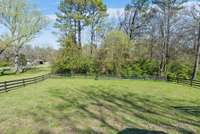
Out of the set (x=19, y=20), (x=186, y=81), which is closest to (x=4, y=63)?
(x=19, y=20)

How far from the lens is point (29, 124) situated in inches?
341

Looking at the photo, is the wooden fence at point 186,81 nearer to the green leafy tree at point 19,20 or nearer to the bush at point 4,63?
the green leafy tree at point 19,20

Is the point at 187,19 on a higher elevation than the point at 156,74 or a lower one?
higher

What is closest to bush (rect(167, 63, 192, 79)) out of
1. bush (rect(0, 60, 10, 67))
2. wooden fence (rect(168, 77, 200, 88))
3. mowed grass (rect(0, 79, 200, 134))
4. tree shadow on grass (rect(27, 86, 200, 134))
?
wooden fence (rect(168, 77, 200, 88))

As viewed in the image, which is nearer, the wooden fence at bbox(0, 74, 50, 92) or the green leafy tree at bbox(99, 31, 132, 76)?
the wooden fence at bbox(0, 74, 50, 92)

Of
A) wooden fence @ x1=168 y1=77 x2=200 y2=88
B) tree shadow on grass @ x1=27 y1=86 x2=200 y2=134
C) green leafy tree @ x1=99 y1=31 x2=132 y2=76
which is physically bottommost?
wooden fence @ x1=168 y1=77 x2=200 y2=88

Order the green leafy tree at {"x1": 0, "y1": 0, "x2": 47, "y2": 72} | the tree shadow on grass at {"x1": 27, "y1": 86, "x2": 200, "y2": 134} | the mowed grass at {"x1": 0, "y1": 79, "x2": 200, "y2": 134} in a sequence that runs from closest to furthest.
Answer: the mowed grass at {"x1": 0, "y1": 79, "x2": 200, "y2": 134} → the tree shadow on grass at {"x1": 27, "y1": 86, "x2": 200, "y2": 134} → the green leafy tree at {"x1": 0, "y1": 0, "x2": 47, "y2": 72}

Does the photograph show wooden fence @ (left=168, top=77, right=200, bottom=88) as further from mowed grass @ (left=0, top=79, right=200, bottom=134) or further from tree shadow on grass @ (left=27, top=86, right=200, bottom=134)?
tree shadow on grass @ (left=27, top=86, right=200, bottom=134)

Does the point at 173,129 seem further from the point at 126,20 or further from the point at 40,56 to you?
the point at 40,56

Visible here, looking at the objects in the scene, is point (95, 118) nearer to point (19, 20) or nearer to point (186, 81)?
point (186, 81)

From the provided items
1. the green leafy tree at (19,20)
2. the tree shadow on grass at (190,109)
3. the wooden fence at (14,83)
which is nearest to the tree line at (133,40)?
the green leafy tree at (19,20)

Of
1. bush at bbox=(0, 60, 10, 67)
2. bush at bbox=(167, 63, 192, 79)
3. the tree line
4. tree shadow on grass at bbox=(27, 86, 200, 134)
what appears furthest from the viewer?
bush at bbox=(0, 60, 10, 67)

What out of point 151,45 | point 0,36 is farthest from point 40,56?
point 151,45

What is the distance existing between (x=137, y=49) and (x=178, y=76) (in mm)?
9031
